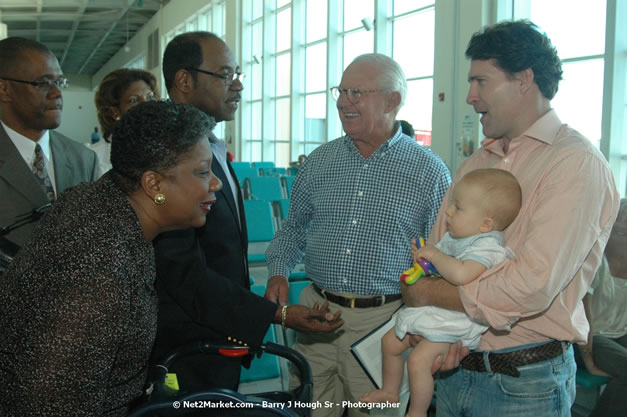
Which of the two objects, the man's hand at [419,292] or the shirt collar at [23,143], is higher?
the shirt collar at [23,143]

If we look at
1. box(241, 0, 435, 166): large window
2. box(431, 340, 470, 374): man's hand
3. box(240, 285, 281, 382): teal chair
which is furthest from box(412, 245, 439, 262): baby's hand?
box(241, 0, 435, 166): large window

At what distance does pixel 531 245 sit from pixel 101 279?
104 cm

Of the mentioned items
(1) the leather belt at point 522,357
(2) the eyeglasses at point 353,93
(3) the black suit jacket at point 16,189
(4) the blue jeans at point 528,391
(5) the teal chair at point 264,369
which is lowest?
(5) the teal chair at point 264,369

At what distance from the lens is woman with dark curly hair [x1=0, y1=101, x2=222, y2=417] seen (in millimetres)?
1073

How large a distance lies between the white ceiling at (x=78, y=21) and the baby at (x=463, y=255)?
1886 centimetres

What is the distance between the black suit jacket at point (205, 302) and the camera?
1.74 metres

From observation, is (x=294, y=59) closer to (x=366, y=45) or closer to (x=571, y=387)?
(x=366, y=45)

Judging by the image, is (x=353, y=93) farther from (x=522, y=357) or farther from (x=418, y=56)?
(x=418, y=56)

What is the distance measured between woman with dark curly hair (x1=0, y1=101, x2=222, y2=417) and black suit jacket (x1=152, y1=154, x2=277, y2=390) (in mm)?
321

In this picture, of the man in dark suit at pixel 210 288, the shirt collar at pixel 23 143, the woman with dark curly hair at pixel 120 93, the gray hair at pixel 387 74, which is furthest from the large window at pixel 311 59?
the shirt collar at pixel 23 143

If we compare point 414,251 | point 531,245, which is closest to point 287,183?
point 414,251

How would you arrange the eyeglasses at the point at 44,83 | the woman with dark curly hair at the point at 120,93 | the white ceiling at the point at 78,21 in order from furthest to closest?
the white ceiling at the point at 78,21 → the woman with dark curly hair at the point at 120,93 → the eyeglasses at the point at 44,83

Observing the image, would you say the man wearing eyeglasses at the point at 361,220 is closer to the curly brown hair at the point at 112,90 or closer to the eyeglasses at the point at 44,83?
the eyeglasses at the point at 44,83

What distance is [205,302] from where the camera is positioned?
1772mm
